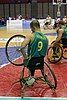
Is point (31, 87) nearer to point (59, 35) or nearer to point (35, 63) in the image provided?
point (35, 63)

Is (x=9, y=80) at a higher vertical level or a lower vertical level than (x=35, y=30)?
lower

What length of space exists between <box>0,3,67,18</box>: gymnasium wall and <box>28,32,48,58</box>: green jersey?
37581mm

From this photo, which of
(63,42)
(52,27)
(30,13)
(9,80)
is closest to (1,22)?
(30,13)

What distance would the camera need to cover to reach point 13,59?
1054cm

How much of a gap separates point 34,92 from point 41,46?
3.08ft

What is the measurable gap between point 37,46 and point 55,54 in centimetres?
408

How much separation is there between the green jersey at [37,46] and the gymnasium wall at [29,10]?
37581mm

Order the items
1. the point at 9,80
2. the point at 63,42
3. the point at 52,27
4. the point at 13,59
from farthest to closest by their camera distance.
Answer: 1. the point at 52,27
2. the point at 63,42
3. the point at 13,59
4. the point at 9,80

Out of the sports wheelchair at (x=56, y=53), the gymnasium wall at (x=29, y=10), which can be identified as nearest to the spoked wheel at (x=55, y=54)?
the sports wheelchair at (x=56, y=53)

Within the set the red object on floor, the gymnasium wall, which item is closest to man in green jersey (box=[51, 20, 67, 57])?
the red object on floor

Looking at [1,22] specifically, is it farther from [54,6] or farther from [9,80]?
[9,80]

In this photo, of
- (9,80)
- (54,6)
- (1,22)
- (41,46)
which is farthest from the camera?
(54,6)

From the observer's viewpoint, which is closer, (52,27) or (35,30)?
(35,30)

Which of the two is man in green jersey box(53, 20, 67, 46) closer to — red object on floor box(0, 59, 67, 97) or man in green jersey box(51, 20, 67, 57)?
man in green jersey box(51, 20, 67, 57)
